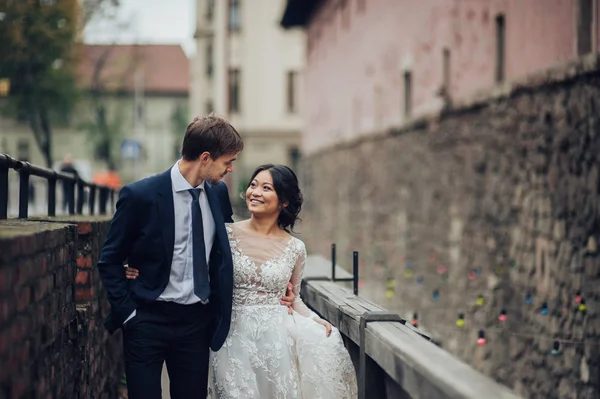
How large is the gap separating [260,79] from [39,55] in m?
24.5

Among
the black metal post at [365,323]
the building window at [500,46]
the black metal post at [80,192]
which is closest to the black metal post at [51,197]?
the black metal post at [80,192]

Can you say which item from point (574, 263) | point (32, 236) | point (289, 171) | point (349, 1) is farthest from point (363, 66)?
point (32, 236)

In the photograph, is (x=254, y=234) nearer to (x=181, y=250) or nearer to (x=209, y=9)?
(x=181, y=250)

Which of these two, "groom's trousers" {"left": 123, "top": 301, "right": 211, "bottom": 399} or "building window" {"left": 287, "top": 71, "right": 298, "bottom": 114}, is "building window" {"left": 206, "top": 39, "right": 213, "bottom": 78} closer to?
"building window" {"left": 287, "top": 71, "right": 298, "bottom": 114}

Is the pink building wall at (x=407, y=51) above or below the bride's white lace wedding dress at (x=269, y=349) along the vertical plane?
above

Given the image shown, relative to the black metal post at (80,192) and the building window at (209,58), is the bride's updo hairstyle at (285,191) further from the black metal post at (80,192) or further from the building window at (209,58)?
the building window at (209,58)

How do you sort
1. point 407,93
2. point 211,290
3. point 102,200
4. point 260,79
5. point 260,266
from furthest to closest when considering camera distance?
point 260,79, point 407,93, point 102,200, point 260,266, point 211,290

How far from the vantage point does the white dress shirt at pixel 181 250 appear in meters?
4.91

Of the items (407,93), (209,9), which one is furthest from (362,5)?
(209,9)

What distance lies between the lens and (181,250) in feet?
16.4

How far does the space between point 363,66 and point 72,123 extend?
2058 inches

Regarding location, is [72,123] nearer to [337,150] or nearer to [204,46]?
[204,46]

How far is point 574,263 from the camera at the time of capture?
10.0 metres

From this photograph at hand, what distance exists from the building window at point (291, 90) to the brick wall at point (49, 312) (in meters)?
42.6
